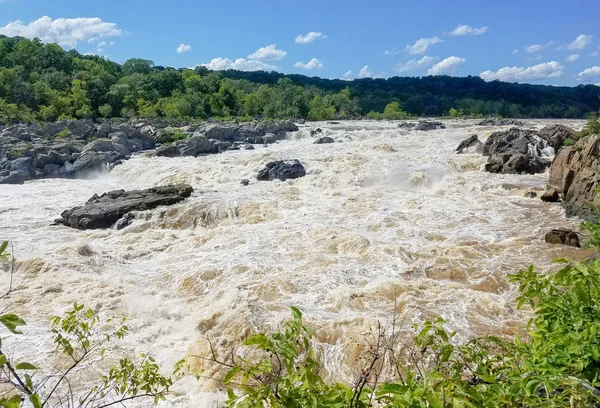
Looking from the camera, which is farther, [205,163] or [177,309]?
[205,163]

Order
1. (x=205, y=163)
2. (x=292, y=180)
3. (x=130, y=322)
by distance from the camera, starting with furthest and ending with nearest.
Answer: (x=205, y=163), (x=292, y=180), (x=130, y=322)

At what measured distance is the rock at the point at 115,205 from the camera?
42.2ft

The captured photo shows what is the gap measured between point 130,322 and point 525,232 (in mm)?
9609

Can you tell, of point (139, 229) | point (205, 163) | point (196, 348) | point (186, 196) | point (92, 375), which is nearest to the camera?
point (92, 375)

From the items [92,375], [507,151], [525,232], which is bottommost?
[92,375]

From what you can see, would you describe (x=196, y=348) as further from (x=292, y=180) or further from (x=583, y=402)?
(x=292, y=180)

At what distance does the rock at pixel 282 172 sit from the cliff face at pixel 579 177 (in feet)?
30.8

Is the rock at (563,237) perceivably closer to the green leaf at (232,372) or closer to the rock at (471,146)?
the green leaf at (232,372)

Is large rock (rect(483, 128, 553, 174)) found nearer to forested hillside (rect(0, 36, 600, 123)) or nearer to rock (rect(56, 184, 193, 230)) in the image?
rock (rect(56, 184, 193, 230))

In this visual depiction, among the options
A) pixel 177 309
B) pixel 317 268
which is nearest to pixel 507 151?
pixel 317 268

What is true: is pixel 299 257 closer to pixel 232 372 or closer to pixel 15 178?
pixel 232 372

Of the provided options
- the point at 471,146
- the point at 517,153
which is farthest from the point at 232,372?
the point at 471,146

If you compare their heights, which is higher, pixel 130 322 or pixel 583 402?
pixel 583 402

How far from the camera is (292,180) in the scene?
17.2m
